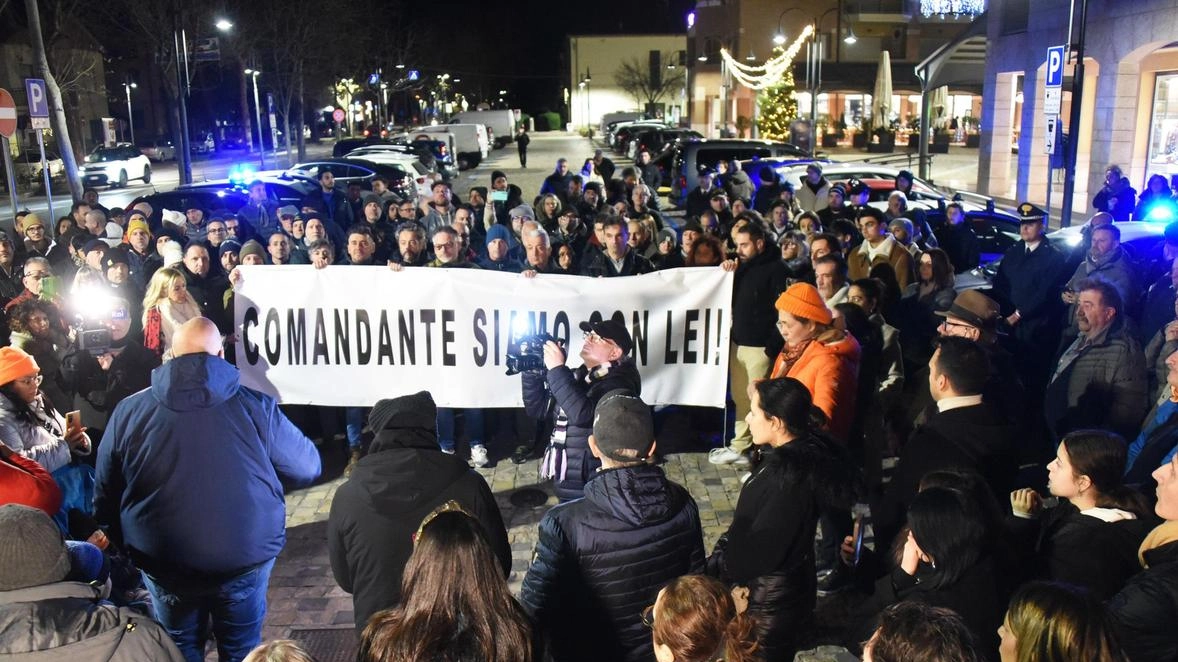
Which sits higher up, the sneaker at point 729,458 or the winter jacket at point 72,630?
the winter jacket at point 72,630

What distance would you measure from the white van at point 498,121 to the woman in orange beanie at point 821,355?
52324mm

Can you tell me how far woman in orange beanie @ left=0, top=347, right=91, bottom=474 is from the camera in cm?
443

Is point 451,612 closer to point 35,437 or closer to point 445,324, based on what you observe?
point 35,437

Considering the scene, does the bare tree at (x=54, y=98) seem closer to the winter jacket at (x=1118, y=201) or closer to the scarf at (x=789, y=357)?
the scarf at (x=789, y=357)

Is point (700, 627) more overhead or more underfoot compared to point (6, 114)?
more underfoot

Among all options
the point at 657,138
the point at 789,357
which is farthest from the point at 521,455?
the point at 657,138

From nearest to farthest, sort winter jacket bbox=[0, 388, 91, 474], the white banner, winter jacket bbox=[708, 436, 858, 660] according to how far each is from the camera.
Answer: winter jacket bbox=[708, 436, 858, 660]
winter jacket bbox=[0, 388, 91, 474]
the white banner

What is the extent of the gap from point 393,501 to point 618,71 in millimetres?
91655

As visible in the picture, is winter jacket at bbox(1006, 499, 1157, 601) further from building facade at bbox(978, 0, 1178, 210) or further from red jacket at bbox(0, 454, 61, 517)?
building facade at bbox(978, 0, 1178, 210)

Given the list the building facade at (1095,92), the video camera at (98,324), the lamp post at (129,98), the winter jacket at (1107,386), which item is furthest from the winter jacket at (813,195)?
the lamp post at (129,98)

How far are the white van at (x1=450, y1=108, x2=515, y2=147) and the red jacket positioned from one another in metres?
53.8

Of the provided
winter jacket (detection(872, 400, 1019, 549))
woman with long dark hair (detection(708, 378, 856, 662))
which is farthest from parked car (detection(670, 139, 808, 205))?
woman with long dark hair (detection(708, 378, 856, 662))

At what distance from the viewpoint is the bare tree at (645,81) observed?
279ft

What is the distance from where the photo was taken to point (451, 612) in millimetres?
2732
